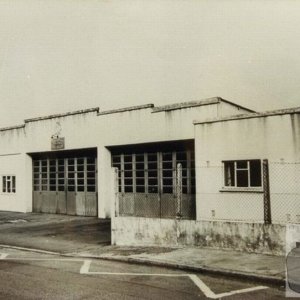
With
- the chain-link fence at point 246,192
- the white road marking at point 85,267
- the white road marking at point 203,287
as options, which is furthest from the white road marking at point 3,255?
the chain-link fence at point 246,192

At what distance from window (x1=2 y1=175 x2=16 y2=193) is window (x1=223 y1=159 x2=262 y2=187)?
15109mm

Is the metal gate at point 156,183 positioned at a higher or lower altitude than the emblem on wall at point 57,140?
lower

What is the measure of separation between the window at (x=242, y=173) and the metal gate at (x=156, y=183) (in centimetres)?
269

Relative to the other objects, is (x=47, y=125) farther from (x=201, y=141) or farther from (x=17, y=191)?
(x=201, y=141)

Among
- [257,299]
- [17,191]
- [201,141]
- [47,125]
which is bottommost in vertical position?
[257,299]

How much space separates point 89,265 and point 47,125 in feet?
49.8

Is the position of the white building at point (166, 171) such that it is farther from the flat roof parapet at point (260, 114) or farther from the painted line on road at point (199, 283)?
the painted line on road at point (199, 283)

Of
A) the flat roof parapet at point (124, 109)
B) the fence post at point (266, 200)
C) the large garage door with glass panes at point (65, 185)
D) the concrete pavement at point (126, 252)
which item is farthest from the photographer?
the large garage door with glass panes at point (65, 185)

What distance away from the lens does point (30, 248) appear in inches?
497

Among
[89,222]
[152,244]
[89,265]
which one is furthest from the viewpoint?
[89,222]

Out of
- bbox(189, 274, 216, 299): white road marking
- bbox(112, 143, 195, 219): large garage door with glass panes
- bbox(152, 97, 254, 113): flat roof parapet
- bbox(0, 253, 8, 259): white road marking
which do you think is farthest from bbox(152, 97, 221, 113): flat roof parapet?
bbox(189, 274, 216, 299): white road marking

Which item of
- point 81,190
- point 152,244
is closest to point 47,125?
point 81,190

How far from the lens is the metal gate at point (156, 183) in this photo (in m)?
18.3

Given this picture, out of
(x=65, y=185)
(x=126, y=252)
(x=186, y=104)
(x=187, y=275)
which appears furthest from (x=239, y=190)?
(x=65, y=185)
